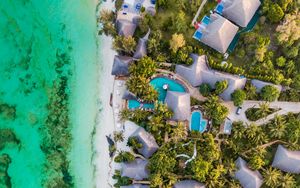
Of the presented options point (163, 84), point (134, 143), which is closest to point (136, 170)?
point (134, 143)

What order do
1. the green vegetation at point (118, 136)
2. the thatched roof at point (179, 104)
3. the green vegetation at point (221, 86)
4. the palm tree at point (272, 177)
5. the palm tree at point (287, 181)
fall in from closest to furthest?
the palm tree at point (272, 177)
the palm tree at point (287, 181)
the green vegetation at point (221, 86)
the thatched roof at point (179, 104)
the green vegetation at point (118, 136)

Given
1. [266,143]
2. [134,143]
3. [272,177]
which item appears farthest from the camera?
[266,143]

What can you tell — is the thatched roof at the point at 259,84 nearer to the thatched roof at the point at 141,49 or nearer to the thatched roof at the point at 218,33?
the thatched roof at the point at 218,33

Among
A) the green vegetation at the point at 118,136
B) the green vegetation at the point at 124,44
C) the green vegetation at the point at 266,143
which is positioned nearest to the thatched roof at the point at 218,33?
the green vegetation at the point at 124,44

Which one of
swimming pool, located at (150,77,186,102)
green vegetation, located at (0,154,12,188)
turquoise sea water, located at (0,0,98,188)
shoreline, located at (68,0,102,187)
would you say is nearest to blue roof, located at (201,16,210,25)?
swimming pool, located at (150,77,186,102)

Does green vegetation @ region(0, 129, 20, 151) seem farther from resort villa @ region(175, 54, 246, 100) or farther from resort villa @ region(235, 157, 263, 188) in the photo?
resort villa @ region(235, 157, 263, 188)

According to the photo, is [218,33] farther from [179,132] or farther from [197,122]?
[179,132]
